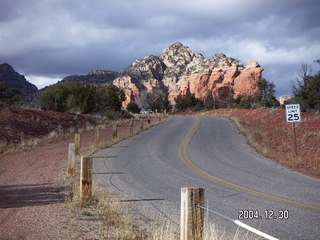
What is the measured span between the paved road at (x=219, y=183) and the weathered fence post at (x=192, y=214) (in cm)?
184

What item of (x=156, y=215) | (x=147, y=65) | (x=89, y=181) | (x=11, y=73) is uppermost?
(x=147, y=65)

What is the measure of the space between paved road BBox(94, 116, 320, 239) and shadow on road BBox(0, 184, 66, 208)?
66.6 inches

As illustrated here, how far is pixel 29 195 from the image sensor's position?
9.33 metres

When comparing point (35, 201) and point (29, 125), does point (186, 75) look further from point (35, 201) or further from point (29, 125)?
point (35, 201)

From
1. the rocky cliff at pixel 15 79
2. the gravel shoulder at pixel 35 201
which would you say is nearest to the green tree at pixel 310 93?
the gravel shoulder at pixel 35 201

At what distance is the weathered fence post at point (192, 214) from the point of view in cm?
453

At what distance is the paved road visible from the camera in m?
7.17

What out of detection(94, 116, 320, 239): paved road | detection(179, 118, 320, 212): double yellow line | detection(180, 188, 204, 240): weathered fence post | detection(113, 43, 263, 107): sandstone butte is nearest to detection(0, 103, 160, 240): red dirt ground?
detection(94, 116, 320, 239): paved road

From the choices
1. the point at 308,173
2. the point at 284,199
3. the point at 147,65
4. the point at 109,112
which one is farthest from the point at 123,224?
the point at 147,65

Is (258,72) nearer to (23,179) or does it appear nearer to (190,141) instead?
(190,141)

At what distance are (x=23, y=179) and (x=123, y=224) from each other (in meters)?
6.48

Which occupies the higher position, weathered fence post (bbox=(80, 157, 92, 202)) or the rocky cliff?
the rocky cliff

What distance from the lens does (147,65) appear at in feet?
507

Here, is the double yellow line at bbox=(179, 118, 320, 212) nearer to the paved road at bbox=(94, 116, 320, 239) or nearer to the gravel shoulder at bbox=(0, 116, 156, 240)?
the paved road at bbox=(94, 116, 320, 239)
